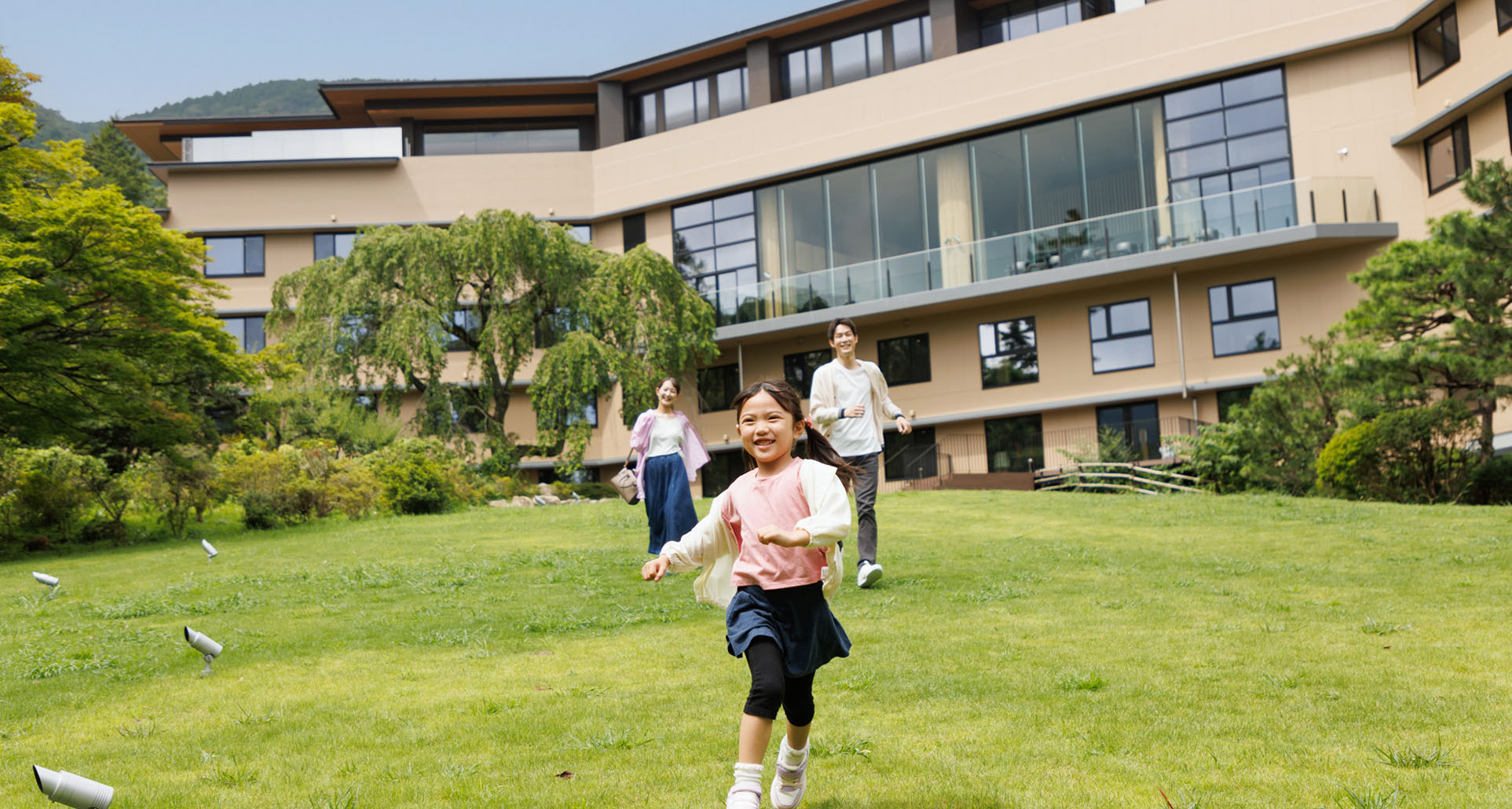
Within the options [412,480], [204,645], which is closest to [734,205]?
[412,480]

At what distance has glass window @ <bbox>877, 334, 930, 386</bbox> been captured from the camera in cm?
3394

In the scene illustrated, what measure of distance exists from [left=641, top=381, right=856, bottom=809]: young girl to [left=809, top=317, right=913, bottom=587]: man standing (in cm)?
471

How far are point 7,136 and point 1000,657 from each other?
20035mm

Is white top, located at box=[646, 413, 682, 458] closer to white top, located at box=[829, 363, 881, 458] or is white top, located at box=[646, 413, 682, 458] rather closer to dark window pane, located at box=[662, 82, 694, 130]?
white top, located at box=[829, 363, 881, 458]

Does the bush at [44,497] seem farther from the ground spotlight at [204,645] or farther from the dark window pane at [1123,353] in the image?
the dark window pane at [1123,353]

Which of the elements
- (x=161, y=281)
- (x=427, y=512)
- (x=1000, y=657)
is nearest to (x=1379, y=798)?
(x=1000, y=657)

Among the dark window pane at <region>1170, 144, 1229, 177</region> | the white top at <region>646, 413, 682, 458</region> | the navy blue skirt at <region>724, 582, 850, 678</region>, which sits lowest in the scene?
the navy blue skirt at <region>724, 582, 850, 678</region>

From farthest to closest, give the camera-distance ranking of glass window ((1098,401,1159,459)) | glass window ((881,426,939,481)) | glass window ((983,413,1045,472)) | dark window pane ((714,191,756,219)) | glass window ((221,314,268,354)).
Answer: glass window ((221,314,268,354))
dark window pane ((714,191,756,219))
glass window ((881,426,939,481))
glass window ((983,413,1045,472))
glass window ((1098,401,1159,459))

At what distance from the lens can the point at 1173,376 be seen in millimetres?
29516

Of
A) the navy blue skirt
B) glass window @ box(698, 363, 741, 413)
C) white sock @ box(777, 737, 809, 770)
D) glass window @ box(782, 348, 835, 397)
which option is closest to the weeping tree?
glass window @ box(782, 348, 835, 397)

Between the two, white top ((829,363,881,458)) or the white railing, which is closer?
white top ((829,363,881,458))

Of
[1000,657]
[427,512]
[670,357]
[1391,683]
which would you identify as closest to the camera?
[1391,683]

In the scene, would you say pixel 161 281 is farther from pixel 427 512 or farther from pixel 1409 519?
pixel 1409 519

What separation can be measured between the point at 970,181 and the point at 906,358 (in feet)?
18.7
